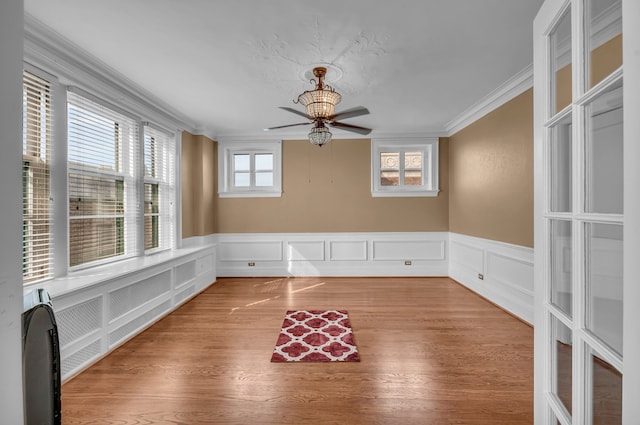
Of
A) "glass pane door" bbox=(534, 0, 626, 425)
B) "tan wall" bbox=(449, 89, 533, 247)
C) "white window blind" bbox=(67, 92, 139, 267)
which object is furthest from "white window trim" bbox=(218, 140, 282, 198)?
"glass pane door" bbox=(534, 0, 626, 425)

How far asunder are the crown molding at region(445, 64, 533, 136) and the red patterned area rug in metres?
3.26

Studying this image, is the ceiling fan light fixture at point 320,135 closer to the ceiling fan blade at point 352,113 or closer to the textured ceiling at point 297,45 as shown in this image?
the ceiling fan blade at point 352,113

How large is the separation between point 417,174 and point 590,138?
15.8 feet

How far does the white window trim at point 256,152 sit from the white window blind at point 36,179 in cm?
302

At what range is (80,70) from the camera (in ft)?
8.84

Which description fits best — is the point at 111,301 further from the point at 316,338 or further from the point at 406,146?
the point at 406,146

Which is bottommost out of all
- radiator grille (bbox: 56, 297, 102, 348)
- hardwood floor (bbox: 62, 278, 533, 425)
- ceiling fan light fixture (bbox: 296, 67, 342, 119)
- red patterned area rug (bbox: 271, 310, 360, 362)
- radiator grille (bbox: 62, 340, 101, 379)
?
hardwood floor (bbox: 62, 278, 533, 425)

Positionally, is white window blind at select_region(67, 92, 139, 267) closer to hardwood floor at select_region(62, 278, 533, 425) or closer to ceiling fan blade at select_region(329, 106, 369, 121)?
hardwood floor at select_region(62, 278, 533, 425)

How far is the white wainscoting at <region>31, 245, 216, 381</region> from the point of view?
2.29m

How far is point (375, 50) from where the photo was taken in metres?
2.59

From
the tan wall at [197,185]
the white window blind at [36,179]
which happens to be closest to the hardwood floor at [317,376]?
the white window blind at [36,179]

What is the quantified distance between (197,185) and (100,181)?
1929 mm

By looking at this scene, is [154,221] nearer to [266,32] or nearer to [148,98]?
[148,98]

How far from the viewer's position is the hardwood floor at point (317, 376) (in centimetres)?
189
